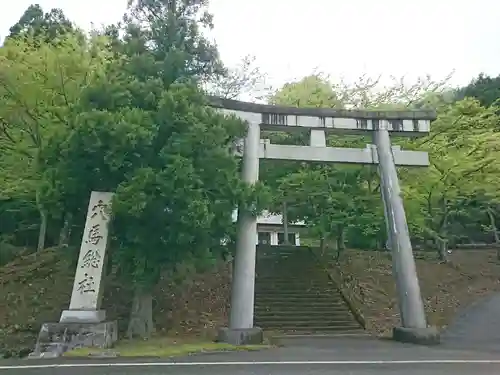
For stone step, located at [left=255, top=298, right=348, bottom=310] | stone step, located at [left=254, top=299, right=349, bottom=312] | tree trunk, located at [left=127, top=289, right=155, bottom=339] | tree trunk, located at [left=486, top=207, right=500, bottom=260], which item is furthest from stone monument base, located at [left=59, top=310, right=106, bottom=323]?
tree trunk, located at [left=486, top=207, right=500, bottom=260]

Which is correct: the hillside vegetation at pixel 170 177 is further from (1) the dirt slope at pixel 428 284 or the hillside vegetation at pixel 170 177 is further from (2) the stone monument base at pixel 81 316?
(2) the stone monument base at pixel 81 316

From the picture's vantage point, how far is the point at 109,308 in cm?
1316

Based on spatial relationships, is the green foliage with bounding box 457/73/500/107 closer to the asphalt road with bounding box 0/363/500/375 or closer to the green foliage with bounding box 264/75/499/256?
the green foliage with bounding box 264/75/499/256

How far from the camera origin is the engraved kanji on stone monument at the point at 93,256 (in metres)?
9.13

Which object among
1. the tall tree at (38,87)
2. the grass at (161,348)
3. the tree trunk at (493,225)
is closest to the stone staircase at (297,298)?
the grass at (161,348)

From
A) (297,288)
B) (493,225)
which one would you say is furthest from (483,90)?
(297,288)

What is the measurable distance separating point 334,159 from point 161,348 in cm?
641

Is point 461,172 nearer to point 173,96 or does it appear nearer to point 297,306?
point 297,306

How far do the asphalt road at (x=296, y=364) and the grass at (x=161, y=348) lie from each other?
1.47 ft

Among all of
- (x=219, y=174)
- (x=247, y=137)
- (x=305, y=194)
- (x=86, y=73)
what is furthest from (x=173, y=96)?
(x=305, y=194)

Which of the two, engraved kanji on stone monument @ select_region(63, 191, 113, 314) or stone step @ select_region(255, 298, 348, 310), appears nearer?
engraved kanji on stone monument @ select_region(63, 191, 113, 314)

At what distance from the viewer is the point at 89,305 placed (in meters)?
9.07

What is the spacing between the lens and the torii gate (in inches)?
411

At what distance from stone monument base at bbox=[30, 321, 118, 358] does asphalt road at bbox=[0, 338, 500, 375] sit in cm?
57
